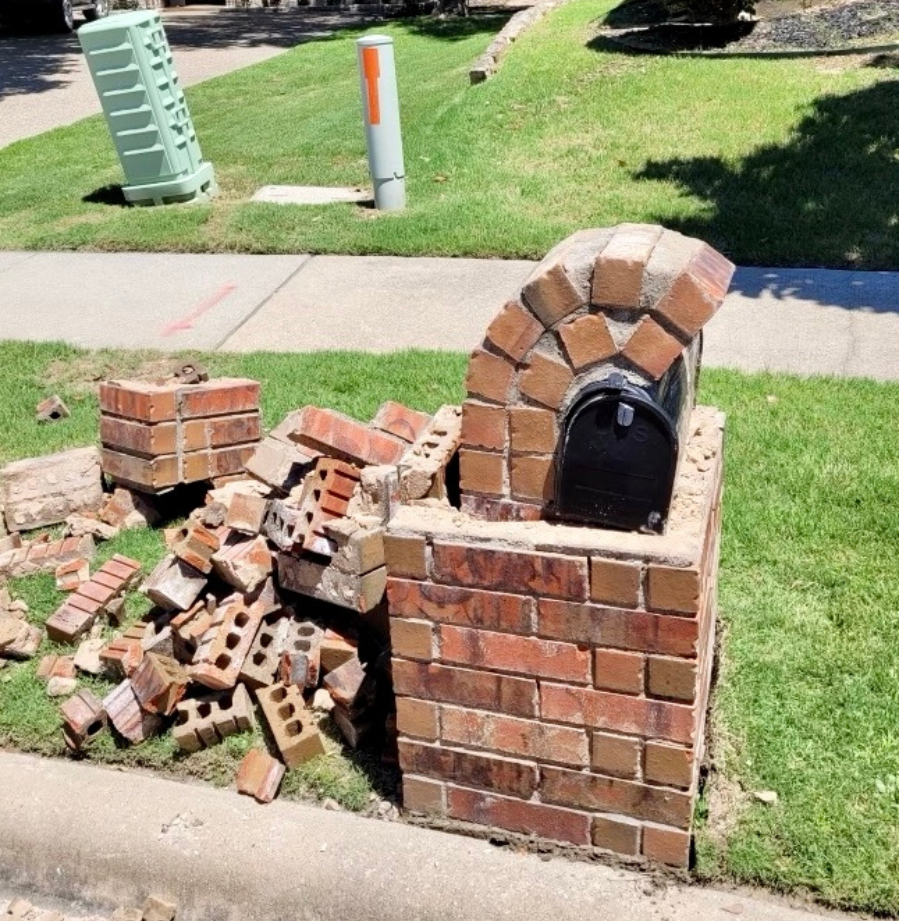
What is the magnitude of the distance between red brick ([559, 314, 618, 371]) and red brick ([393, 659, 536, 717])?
2.59 ft

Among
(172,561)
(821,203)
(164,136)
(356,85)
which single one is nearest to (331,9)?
(356,85)

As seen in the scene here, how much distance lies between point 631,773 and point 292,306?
4.83 meters

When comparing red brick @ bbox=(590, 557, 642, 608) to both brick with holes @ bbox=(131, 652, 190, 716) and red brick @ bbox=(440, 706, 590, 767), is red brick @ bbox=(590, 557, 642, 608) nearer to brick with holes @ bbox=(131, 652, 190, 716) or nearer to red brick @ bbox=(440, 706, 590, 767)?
red brick @ bbox=(440, 706, 590, 767)

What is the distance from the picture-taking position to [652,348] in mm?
2475

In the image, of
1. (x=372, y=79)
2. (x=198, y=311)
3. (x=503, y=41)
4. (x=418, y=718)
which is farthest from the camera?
(x=503, y=41)

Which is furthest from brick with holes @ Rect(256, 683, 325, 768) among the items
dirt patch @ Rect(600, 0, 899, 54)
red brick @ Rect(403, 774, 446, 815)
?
dirt patch @ Rect(600, 0, 899, 54)

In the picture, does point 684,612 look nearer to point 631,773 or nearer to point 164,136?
point 631,773

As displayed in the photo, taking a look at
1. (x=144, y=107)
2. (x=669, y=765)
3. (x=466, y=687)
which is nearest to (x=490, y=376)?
(x=466, y=687)

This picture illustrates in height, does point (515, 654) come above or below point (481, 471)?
below

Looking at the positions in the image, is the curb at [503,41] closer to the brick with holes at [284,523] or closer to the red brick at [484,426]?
the brick with holes at [284,523]

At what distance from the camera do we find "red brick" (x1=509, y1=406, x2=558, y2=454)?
8.53ft

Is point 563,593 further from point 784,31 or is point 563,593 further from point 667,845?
point 784,31

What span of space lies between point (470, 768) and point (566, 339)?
3.75 feet

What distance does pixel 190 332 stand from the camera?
6.64m
